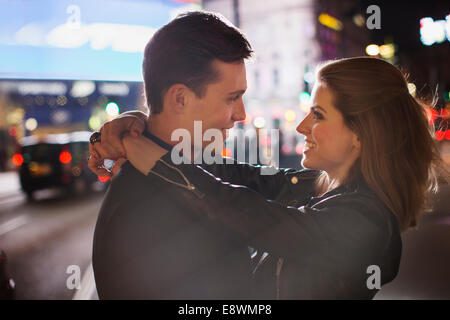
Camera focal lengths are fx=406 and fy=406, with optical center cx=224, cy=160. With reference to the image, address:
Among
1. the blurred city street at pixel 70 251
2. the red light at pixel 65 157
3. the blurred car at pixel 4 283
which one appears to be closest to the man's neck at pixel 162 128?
the blurred car at pixel 4 283

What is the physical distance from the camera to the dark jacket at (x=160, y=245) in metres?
1.23

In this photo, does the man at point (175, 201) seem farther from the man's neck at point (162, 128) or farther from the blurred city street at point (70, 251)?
the blurred city street at point (70, 251)

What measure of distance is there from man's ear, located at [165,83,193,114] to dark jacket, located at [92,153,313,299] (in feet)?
0.74

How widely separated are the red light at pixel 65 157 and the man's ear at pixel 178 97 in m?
11.1


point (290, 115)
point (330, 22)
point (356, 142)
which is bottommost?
point (356, 142)

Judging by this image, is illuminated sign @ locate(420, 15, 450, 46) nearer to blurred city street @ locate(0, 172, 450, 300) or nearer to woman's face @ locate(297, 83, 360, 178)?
blurred city street @ locate(0, 172, 450, 300)

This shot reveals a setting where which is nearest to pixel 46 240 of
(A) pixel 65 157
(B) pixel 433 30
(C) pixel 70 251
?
(C) pixel 70 251

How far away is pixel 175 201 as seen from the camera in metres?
1.26

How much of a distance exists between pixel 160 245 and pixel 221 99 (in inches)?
22.4

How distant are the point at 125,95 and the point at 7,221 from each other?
385 inches

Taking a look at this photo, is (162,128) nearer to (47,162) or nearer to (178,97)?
(178,97)

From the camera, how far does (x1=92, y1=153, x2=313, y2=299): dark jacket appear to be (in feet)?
4.02

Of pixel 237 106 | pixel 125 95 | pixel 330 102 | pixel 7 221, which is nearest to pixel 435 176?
pixel 330 102

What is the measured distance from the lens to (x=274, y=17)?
118 feet
